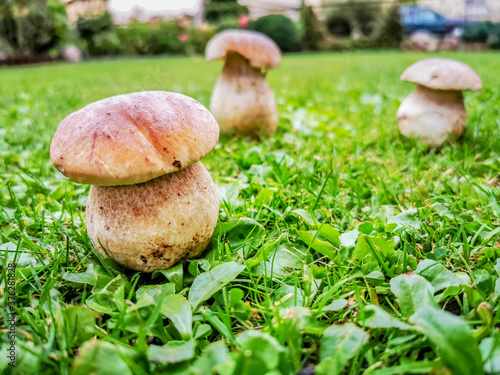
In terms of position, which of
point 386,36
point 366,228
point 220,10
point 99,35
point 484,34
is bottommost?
point 484,34

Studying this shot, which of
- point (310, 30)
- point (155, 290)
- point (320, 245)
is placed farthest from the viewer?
point (310, 30)

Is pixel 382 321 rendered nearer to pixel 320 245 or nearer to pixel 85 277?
pixel 320 245

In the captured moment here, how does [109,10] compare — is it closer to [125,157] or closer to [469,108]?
[469,108]

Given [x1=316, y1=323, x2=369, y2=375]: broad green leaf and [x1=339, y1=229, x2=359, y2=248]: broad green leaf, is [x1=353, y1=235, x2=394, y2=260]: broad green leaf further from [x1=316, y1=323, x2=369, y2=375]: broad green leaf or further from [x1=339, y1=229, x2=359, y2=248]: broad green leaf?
[x1=316, y1=323, x2=369, y2=375]: broad green leaf

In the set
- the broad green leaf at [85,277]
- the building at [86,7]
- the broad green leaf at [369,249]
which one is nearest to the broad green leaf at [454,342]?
the broad green leaf at [369,249]

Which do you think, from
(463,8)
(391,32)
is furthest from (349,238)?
(463,8)

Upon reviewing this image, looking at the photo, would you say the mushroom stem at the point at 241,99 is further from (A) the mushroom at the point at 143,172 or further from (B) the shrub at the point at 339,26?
(B) the shrub at the point at 339,26

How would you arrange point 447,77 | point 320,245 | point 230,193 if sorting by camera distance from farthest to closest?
point 447,77, point 230,193, point 320,245

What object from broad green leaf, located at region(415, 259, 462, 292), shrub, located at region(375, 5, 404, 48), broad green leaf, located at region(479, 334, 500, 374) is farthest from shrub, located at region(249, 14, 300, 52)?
broad green leaf, located at region(479, 334, 500, 374)
